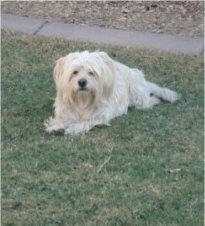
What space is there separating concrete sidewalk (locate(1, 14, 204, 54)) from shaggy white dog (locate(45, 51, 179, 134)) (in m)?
1.84

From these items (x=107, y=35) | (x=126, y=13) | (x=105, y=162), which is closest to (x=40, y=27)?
(x=107, y=35)

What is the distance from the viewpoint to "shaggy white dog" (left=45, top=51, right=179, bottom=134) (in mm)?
7211

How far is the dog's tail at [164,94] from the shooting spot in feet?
26.5

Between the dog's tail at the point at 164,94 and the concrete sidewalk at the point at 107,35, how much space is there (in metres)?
1.45

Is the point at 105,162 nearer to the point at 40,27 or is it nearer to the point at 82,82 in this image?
the point at 82,82

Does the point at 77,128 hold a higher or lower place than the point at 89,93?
lower

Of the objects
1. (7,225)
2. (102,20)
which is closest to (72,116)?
(7,225)

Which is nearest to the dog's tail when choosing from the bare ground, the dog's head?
the dog's head

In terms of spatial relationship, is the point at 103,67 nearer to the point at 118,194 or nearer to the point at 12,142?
the point at 12,142

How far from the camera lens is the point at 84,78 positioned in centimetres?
714

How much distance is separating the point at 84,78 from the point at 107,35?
120 inches

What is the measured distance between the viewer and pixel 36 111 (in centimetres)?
777

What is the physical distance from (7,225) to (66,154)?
1.22 metres

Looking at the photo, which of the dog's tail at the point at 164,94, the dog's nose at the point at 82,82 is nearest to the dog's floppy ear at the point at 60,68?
the dog's nose at the point at 82,82
